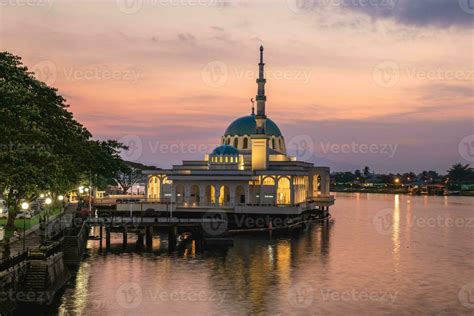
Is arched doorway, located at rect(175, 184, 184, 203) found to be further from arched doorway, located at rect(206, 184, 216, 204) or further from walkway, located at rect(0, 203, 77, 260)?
walkway, located at rect(0, 203, 77, 260)

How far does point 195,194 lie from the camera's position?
127500 millimetres

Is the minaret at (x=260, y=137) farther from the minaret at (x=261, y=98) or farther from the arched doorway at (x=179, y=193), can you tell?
the arched doorway at (x=179, y=193)

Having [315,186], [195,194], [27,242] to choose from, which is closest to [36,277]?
[27,242]

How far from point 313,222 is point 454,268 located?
212 ft

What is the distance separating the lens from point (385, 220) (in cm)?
14588

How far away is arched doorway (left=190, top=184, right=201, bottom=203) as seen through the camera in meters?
A: 126

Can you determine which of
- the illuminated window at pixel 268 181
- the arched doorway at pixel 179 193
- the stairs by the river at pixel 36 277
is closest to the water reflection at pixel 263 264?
the stairs by the river at pixel 36 277

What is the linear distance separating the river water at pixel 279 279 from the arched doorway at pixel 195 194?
2927 centimetres


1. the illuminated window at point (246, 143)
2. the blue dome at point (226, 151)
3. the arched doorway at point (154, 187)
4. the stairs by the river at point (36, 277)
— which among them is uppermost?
the illuminated window at point (246, 143)

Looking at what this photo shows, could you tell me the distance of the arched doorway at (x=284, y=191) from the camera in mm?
127787

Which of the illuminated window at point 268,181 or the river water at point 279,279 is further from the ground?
the illuminated window at point 268,181

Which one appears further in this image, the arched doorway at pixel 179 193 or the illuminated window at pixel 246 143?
the illuminated window at pixel 246 143

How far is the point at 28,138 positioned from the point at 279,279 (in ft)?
91.3

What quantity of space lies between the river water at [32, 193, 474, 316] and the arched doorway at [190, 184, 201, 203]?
29272 millimetres
